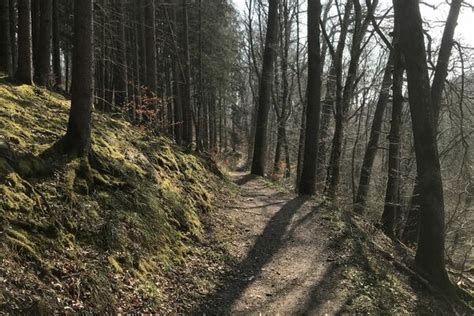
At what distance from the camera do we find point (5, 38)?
10695 mm

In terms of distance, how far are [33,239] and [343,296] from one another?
15.4 ft

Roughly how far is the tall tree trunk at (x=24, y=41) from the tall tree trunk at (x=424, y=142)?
7.32 m

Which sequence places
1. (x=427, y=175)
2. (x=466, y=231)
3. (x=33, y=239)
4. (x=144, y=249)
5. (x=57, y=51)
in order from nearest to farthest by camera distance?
(x=33, y=239) < (x=144, y=249) < (x=427, y=175) < (x=57, y=51) < (x=466, y=231)

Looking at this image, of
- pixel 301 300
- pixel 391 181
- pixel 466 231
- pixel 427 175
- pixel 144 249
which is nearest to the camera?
pixel 144 249

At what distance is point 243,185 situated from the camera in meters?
15.4

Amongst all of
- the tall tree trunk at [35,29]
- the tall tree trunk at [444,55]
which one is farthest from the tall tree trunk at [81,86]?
the tall tree trunk at [444,55]

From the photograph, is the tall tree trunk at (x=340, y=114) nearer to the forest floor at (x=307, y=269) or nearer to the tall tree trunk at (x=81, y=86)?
the forest floor at (x=307, y=269)

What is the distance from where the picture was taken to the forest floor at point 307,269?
21.4 ft

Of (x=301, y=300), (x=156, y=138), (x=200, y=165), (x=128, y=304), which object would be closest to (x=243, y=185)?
(x=200, y=165)

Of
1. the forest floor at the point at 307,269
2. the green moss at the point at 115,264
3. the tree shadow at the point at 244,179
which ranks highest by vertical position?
the green moss at the point at 115,264

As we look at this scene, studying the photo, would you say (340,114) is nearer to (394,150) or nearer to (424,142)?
(394,150)

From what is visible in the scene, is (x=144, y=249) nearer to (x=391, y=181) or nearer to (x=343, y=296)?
(x=343, y=296)

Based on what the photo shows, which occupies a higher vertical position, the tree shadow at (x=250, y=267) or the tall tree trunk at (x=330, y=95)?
the tall tree trunk at (x=330, y=95)

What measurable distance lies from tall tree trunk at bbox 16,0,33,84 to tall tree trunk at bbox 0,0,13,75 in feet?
4.25
